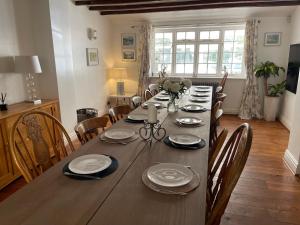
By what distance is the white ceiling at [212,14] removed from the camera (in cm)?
455

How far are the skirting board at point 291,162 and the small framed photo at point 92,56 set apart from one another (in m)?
3.94

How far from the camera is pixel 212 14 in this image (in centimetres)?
496

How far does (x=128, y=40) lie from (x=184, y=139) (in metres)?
4.69

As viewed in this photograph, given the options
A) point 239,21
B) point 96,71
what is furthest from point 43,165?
point 239,21

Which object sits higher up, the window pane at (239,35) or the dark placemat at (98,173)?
the window pane at (239,35)

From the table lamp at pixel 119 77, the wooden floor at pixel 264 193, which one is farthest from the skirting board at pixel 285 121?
the table lamp at pixel 119 77

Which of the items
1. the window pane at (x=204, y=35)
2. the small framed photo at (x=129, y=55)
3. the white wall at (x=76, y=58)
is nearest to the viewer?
the white wall at (x=76, y=58)

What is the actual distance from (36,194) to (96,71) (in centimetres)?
431

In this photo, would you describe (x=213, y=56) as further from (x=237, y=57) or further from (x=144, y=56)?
(x=144, y=56)

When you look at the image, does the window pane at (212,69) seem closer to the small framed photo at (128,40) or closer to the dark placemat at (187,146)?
the small framed photo at (128,40)

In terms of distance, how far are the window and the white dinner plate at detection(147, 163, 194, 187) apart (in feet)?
15.6

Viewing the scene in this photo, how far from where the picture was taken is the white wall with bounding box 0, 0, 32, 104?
271 cm

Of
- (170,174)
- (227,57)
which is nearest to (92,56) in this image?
(227,57)

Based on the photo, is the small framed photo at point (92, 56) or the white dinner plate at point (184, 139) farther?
the small framed photo at point (92, 56)
